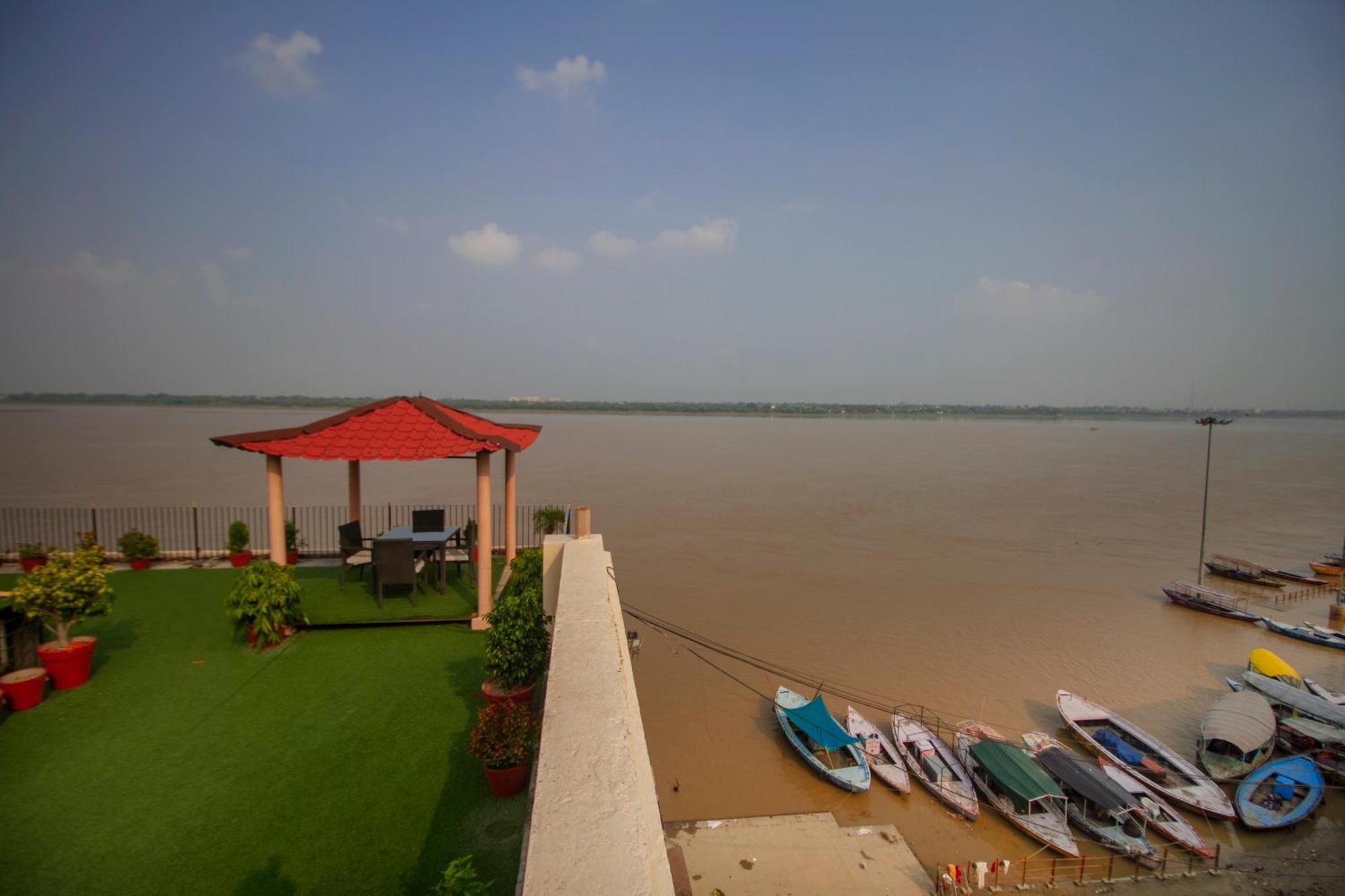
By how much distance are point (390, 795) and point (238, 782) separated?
46.8 inches

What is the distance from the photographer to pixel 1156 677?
1192 centimetres

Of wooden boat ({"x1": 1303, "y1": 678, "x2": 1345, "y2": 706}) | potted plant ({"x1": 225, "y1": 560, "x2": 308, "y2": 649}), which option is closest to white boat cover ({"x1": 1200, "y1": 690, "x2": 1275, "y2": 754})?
wooden boat ({"x1": 1303, "y1": 678, "x2": 1345, "y2": 706})

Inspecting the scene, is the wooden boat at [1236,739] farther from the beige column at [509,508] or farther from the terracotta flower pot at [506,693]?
A: the beige column at [509,508]

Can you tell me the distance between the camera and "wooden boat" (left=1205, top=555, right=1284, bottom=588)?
60.1 feet

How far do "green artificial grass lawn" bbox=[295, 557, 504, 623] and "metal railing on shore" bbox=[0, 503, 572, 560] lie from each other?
4346 millimetres

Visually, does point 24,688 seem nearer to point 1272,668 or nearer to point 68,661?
point 68,661

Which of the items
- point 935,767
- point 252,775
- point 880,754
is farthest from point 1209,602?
point 252,775

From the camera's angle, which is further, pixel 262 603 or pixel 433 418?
pixel 433 418

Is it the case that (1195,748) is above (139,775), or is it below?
below

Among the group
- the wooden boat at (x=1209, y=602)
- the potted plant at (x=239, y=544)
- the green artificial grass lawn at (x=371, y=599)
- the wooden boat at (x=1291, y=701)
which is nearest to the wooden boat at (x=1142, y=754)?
the wooden boat at (x=1291, y=701)

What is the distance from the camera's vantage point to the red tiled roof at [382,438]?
274 inches

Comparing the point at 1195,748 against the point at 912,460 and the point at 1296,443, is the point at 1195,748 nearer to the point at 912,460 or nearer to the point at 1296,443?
the point at 912,460

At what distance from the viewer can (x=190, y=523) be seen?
60.9ft

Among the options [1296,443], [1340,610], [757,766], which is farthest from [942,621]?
[1296,443]
